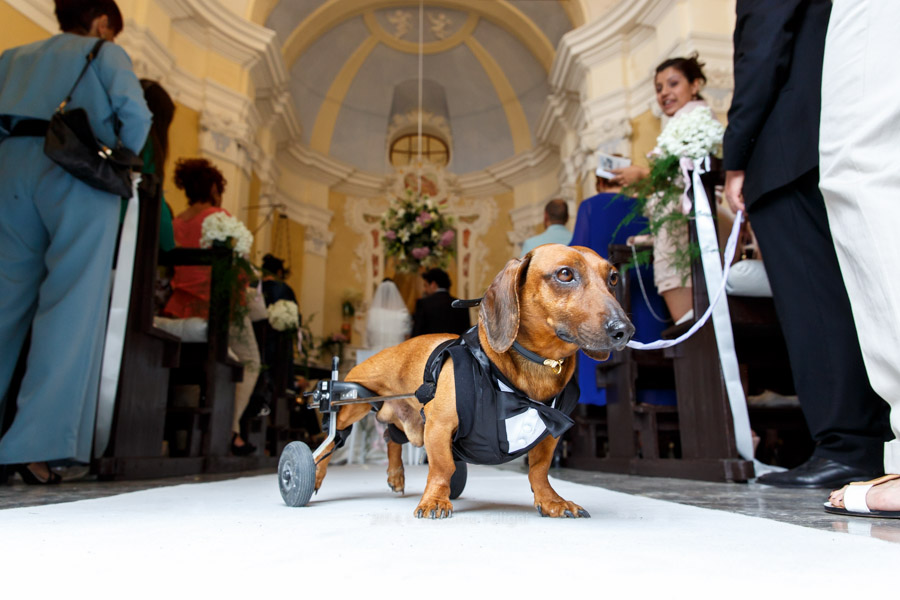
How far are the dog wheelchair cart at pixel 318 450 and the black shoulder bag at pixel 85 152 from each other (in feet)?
4.58

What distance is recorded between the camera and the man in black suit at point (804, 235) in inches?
70.6

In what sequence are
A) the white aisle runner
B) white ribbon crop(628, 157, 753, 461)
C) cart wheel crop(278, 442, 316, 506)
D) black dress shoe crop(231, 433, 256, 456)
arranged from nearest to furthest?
the white aisle runner, cart wheel crop(278, 442, 316, 506), white ribbon crop(628, 157, 753, 461), black dress shoe crop(231, 433, 256, 456)

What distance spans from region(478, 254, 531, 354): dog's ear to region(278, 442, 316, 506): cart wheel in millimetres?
533

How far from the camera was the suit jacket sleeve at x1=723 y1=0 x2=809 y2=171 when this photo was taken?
6.13ft

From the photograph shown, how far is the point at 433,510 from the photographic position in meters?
1.23

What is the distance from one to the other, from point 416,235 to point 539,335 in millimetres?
5200

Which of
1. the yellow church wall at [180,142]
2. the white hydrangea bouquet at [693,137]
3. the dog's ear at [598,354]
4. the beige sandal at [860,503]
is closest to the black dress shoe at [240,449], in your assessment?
the yellow church wall at [180,142]

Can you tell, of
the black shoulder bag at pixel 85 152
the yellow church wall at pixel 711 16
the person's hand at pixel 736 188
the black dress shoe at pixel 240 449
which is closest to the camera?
the person's hand at pixel 736 188

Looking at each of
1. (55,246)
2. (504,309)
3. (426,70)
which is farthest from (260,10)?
(504,309)

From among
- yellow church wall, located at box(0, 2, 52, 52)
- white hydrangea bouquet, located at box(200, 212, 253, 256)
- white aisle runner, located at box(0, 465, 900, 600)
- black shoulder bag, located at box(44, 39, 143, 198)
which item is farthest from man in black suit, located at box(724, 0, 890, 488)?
yellow church wall, located at box(0, 2, 52, 52)

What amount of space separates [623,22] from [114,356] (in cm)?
666

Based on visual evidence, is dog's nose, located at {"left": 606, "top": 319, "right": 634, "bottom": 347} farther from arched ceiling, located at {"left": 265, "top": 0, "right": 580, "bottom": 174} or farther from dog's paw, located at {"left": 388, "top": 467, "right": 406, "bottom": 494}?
arched ceiling, located at {"left": 265, "top": 0, "right": 580, "bottom": 174}

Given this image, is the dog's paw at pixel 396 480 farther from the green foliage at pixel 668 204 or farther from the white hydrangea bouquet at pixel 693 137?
the white hydrangea bouquet at pixel 693 137

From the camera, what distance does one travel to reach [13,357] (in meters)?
2.33
